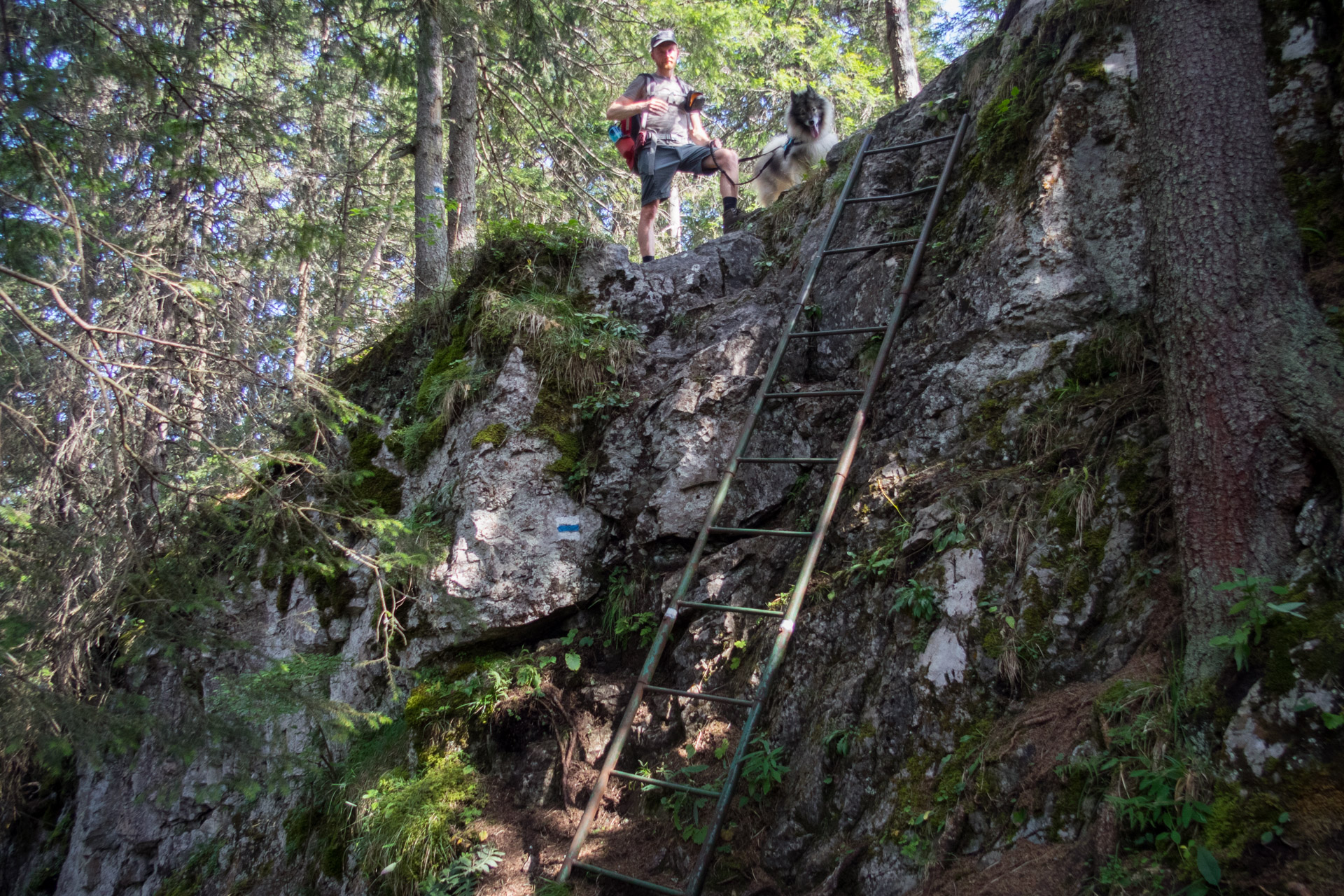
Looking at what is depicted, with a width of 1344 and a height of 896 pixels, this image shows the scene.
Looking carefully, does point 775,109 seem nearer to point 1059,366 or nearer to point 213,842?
point 1059,366

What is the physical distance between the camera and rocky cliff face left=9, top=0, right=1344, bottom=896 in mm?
2439

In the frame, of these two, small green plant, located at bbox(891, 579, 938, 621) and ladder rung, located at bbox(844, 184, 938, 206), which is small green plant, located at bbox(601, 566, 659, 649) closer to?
small green plant, located at bbox(891, 579, 938, 621)

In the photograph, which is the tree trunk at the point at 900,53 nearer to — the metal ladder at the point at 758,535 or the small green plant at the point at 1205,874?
the metal ladder at the point at 758,535

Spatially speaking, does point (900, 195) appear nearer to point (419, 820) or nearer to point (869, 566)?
point (869, 566)

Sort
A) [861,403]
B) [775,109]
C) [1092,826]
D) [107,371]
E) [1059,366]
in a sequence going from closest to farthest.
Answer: [1092,826] → [1059,366] → [107,371] → [861,403] → [775,109]

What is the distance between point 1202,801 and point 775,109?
1429 cm

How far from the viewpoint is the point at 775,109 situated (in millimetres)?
14258

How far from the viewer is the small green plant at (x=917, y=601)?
329cm

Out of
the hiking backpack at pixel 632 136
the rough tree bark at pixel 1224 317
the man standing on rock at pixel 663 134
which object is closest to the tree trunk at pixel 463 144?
the hiking backpack at pixel 632 136

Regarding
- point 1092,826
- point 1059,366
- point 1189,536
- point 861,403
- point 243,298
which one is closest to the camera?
point 1092,826

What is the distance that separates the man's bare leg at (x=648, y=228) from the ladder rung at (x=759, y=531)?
126 inches

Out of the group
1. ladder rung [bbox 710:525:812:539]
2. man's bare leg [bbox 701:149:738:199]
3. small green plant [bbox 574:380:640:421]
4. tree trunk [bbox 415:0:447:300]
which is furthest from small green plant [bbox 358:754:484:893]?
man's bare leg [bbox 701:149:738:199]

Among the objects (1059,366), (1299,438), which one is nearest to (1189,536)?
(1299,438)

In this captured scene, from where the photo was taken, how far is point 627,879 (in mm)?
3307
